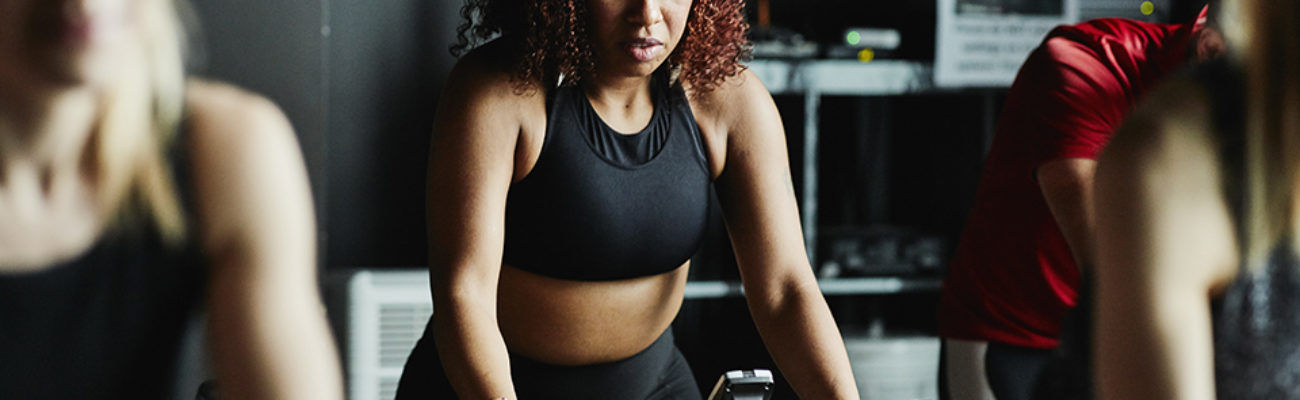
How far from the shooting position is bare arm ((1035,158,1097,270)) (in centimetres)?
135

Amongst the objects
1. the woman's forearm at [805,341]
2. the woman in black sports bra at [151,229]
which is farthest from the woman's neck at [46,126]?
the woman's forearm at [805,341]

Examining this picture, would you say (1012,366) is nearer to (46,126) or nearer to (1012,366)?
(1012,366)

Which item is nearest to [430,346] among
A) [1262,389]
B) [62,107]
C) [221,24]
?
[62,107]

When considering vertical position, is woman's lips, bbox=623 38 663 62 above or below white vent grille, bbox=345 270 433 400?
above

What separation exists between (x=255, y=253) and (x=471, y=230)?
63 centimetres

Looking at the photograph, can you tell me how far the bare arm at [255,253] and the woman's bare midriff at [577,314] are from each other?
0.78 metres

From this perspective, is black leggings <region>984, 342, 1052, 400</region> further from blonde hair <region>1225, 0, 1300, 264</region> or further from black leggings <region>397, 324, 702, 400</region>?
blonde hair <region>1225, 0, 1300, 264</region>

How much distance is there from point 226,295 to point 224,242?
0.09 ft

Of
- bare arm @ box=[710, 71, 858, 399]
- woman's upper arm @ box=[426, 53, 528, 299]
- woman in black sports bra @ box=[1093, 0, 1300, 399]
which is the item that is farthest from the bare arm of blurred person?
woman in black sports bra @ box=[1093, 0, 1300, 399]

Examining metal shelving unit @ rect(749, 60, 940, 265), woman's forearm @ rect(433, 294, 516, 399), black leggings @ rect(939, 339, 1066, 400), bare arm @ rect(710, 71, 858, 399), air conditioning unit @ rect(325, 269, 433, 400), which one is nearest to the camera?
woman's forearm @ rect(433, 294, 516, 399)

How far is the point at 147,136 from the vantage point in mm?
634

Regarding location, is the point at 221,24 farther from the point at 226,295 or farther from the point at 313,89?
the point at 226,295

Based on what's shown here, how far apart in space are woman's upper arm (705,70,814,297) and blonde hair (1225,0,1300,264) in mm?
835

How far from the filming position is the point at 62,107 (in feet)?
2.02
